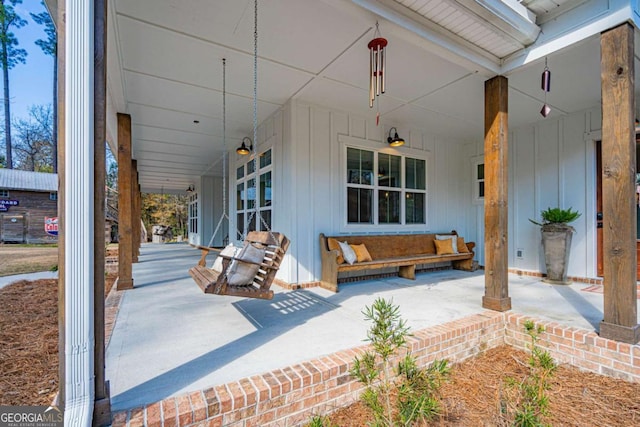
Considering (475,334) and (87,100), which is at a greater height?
(87,100)

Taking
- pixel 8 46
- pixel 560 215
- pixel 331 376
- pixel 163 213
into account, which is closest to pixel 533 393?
pixel 331 376

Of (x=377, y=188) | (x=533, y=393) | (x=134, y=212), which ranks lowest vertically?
(x=533, y=393)

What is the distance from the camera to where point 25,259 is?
24.3 ft

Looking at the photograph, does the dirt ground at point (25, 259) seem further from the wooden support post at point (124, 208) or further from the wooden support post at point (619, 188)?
the wooden support post at point (619, 188)

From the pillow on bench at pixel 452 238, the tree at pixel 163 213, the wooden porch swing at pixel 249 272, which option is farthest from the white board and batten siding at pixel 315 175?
the tree at pixel 163 213

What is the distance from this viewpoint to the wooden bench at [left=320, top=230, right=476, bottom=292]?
4.33 metres

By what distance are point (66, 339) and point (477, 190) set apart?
6932 millimetres

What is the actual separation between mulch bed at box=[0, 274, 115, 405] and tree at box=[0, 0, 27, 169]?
2930mm

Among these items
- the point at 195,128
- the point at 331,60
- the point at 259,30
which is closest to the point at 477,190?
the point at 331,60

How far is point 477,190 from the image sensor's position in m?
6.43

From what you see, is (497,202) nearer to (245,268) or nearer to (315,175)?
(315,175)

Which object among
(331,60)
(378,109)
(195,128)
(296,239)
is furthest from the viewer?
(195,128)

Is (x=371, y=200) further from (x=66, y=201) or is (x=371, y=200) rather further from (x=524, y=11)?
(x=66, y=201)

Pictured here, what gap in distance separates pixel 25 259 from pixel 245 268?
26.8 ft
